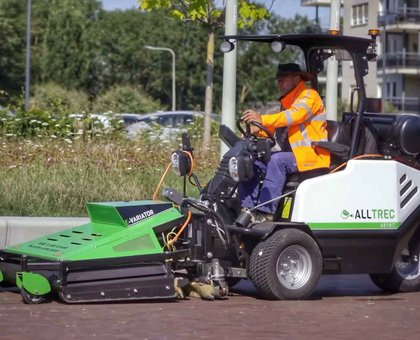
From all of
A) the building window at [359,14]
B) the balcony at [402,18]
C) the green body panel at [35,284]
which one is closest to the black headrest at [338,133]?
the green body panel at [35,284]

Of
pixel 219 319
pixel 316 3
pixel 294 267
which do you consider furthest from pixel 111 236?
pixel 316 3

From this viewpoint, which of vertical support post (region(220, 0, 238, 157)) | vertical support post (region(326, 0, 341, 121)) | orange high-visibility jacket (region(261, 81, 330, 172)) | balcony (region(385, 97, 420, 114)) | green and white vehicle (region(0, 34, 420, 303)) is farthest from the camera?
balcony (region(385, 97, 420, 114))

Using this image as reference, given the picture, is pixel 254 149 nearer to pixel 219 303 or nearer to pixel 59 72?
pixel 219 303

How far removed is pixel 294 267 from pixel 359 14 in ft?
225

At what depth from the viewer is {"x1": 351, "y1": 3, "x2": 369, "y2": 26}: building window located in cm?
7562

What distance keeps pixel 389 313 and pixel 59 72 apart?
55.5m

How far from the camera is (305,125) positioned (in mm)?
9516

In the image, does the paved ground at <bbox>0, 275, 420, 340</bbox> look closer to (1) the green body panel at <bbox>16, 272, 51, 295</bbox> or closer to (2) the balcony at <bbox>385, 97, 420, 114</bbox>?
(1) the green body panel at <bbox>16, 272, 51, 295</bbox>

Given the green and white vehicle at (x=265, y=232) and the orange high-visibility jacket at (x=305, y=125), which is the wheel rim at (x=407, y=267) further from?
the orange high-visibility jacket at (x=305, y=125)

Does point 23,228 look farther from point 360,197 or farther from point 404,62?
point 404,62

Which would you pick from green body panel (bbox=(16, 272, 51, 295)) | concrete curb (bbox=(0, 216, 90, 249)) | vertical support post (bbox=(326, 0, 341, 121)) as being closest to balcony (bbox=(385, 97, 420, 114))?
vertical support post (bbox=(326, 0, 341, 121))

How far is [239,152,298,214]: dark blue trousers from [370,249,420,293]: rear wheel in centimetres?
133

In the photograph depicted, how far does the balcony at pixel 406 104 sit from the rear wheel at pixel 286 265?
65.3 meters

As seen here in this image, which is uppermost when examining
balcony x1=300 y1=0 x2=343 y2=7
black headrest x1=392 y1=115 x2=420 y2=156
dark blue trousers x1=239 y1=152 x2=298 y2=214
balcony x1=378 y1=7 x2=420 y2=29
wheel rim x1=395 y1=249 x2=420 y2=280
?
balcony x1=300 y1=0 x2=343 y2=7
